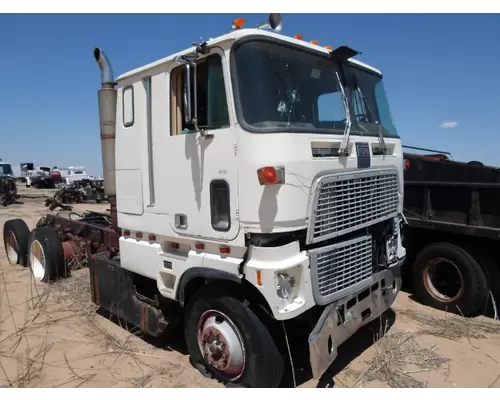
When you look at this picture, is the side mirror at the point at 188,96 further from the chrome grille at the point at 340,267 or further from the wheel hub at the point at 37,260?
the wheel hub at the point at 37,260

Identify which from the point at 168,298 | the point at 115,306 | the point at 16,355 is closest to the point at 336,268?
the point at 168,298

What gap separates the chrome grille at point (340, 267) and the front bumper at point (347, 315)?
9 centimetres

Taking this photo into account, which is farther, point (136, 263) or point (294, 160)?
point (136, 263)

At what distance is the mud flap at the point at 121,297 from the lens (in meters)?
4.34

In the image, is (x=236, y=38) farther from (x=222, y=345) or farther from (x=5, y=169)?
(x=5, y=169)

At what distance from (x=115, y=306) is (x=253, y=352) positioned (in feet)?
6.94

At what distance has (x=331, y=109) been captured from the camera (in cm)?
390

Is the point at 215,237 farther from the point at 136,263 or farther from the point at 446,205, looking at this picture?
the point at 446,205

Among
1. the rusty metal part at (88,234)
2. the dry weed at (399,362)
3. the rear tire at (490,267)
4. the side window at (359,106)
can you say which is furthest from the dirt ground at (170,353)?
the side window at (359,106)

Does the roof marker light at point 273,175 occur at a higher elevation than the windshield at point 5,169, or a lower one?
lower

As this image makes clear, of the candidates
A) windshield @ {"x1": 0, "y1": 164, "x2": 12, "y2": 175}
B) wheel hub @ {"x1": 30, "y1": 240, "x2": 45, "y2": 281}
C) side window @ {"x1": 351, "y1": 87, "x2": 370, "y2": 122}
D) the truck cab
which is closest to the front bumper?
the truck cab

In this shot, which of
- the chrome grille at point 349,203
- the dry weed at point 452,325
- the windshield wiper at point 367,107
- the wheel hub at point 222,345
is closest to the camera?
the chrome grille at point 349,203

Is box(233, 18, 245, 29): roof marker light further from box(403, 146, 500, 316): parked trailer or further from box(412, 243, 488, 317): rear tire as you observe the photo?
box(412, 243, 488, 317): rear tire

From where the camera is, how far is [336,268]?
366 centimetres
